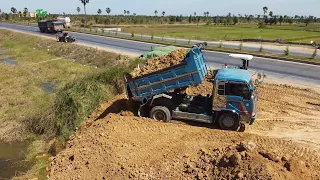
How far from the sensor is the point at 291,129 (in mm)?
14484

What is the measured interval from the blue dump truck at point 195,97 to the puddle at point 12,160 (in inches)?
222

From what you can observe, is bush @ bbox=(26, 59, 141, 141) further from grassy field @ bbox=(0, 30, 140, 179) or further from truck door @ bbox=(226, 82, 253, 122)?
truck door @ bbox=(226, 82, 253, 122)

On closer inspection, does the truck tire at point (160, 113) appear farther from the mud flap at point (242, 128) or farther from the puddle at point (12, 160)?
the puddle at point (12, 160)

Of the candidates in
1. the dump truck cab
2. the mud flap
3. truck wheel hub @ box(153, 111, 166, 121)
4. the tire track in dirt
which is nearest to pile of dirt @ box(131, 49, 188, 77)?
truck wheel hub @ box(153, 111, 166, 121)

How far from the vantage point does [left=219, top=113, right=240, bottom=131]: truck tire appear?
13664mm

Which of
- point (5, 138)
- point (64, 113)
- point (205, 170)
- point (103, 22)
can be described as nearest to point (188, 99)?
point (205, 170)

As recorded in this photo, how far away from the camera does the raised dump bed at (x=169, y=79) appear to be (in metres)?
13.6

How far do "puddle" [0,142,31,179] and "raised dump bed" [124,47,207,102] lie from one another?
563 centimetres

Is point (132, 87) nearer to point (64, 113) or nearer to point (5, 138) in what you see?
point (64, 113)

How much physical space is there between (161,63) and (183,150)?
514 centimetres

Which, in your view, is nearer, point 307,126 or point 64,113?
point 307,126

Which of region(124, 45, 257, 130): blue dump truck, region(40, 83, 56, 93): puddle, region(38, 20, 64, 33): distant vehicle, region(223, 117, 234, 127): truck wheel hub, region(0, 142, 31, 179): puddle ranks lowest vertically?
region(0, 142, 31, 179): puddle

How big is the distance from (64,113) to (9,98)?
8.40m

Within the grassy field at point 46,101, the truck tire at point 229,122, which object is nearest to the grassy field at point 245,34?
the grassy field at point 46,101
